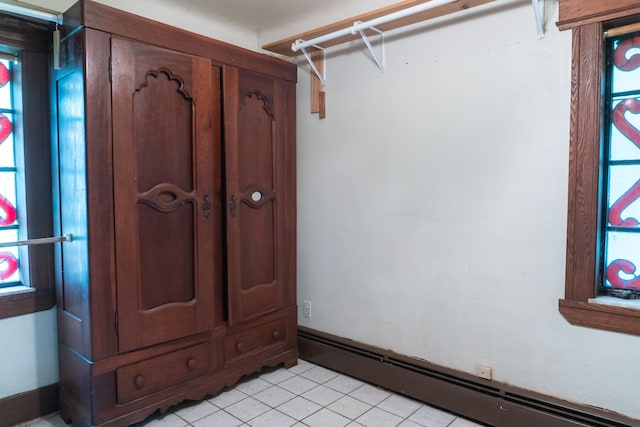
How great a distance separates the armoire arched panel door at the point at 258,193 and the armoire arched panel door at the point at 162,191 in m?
0.12

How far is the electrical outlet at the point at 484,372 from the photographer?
213 centimetres

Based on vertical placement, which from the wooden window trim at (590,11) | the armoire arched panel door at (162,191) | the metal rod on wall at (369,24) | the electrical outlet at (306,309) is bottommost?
the electrical outlet at (306,309)

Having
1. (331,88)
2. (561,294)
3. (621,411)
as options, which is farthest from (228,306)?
(621,411)

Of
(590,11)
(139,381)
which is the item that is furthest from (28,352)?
(590,11)

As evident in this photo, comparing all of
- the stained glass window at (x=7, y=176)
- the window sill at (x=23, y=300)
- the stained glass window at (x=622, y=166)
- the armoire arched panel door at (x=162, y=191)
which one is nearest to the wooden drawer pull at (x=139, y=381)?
the armoire arched panel door at (x=162, y=191)

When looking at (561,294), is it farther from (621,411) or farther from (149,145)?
(149,145)

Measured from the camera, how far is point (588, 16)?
1774mm

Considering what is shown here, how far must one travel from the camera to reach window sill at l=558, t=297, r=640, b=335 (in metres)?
1.72

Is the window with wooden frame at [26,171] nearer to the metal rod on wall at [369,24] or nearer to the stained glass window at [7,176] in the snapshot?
the stained glass window at [7,176]

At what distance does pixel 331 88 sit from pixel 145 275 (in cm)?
163

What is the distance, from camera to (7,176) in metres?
2.16

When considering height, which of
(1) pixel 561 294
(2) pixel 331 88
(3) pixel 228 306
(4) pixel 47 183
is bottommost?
(3) pixel 228 306

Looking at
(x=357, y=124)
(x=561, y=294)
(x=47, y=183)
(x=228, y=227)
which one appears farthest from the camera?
(x=357, y=124)

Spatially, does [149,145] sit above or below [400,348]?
above
